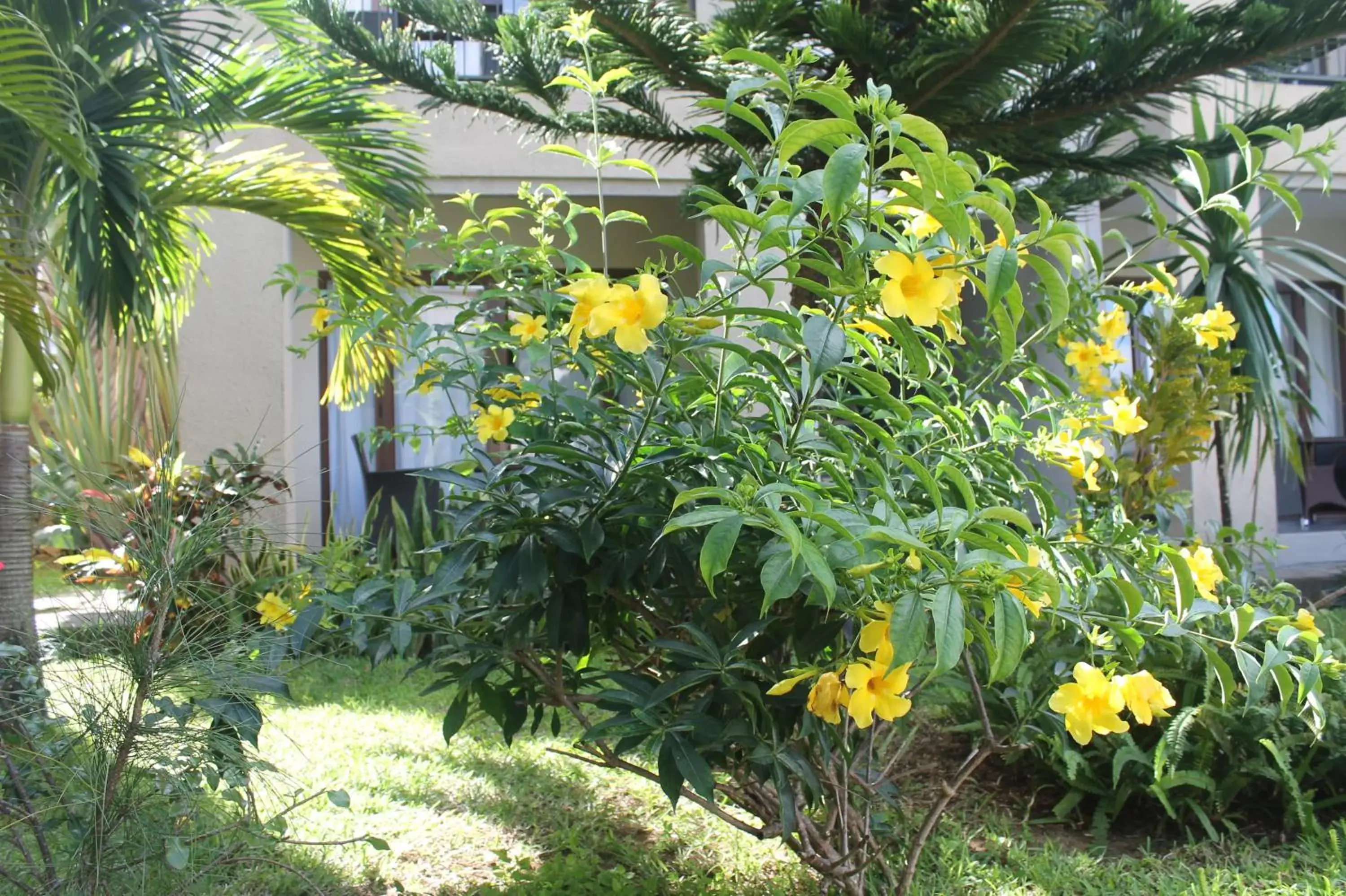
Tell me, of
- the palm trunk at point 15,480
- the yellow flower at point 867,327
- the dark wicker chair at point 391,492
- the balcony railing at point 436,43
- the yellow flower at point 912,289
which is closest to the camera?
the yellow flower at point 912,289

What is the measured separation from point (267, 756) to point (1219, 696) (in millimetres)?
2637

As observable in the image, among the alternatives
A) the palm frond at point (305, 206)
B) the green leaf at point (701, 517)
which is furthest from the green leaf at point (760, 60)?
the palm frond at point (305, 206)

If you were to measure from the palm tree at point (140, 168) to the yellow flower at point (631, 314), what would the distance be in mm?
1066

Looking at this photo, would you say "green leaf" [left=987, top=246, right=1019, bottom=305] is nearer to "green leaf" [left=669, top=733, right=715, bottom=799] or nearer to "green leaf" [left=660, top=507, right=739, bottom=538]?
"green leaf" [left=660, top=507, right=739, bottom=538]

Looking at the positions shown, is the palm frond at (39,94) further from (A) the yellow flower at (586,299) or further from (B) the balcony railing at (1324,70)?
(B) the balcony railing at (1324,70)

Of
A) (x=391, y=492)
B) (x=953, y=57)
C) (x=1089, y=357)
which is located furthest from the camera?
(x=391, y=492)

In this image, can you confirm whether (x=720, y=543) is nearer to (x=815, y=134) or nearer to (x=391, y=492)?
(x=815, y=134)

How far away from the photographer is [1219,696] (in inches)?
103

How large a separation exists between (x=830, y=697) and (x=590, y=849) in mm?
1397

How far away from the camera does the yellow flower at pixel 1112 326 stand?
7.20 ft

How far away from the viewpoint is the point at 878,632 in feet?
4.18

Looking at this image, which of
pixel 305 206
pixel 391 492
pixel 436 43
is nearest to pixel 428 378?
pixel 305 206

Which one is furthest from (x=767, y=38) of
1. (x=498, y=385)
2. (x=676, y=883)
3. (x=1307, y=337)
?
(x=1307, y=337)

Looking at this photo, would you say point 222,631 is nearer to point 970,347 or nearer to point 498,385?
point 498,385
